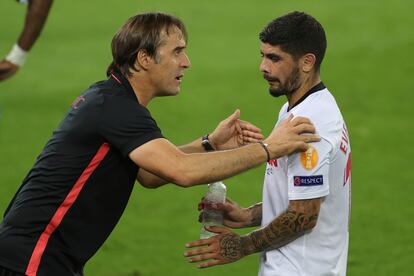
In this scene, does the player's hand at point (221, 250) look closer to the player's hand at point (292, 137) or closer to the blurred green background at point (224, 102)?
the player's hand at point (292, 137)

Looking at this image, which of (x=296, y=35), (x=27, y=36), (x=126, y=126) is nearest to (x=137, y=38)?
(x=126, y=126)

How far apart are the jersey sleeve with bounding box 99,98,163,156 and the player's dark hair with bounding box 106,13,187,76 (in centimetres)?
36

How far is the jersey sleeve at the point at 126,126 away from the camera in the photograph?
5.68 m

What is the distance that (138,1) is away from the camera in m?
28.2

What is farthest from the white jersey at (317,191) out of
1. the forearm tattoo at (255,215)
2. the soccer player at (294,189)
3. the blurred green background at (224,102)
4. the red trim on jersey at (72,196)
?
the blurred green background at (224,102)

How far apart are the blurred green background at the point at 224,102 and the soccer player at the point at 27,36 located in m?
2.27

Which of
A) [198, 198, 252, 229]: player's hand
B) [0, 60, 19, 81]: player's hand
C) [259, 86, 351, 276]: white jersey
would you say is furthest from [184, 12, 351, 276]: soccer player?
[0, 60, 19, 81]: player's hand

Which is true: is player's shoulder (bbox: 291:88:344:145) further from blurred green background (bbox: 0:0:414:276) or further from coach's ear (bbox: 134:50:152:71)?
blurred green background (bbox: 0:0:414:276)

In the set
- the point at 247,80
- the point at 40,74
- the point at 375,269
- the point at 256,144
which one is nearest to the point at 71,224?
the point at 256,144

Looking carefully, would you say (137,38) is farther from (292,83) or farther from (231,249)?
(231,249)

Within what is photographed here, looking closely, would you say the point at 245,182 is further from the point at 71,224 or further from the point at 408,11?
the point at 408,11

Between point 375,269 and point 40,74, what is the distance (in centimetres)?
1233

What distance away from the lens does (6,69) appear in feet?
35.0

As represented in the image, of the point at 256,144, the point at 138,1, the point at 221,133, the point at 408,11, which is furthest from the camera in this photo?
the point at 138,1
